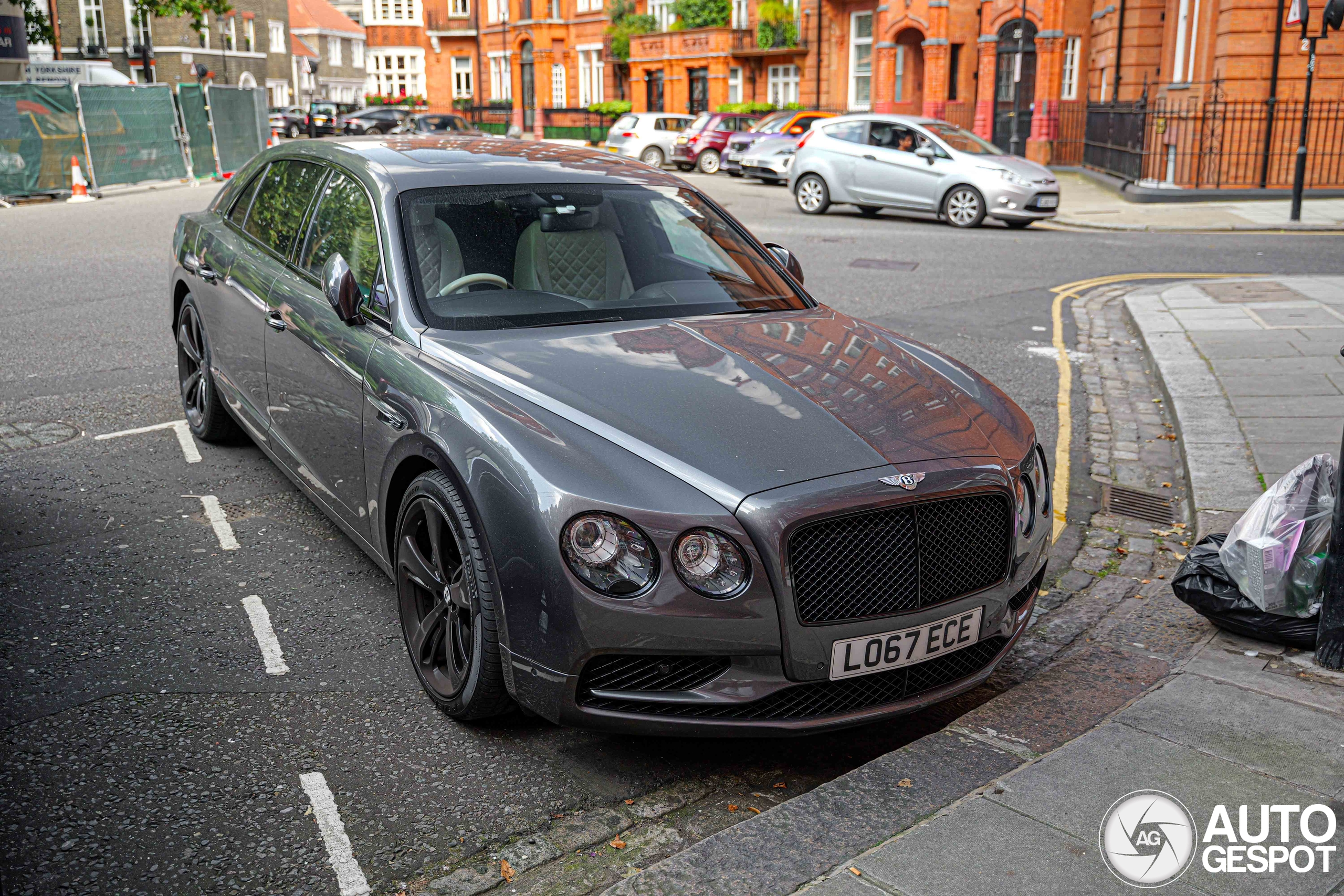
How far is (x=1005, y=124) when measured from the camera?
37.2 metres

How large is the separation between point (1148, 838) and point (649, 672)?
4.03 ft

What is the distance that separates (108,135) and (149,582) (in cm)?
2245

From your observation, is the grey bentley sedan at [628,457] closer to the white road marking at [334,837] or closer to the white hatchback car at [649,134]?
the white road marking at [334,837]

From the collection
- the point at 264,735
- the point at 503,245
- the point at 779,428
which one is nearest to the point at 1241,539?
the point at 779,428

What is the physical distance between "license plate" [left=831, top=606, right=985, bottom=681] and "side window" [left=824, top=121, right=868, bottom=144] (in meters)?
16.8

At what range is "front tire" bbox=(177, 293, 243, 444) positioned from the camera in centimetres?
598

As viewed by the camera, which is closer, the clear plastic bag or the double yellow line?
the clear plastic bag

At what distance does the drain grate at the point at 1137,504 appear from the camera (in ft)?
18.2

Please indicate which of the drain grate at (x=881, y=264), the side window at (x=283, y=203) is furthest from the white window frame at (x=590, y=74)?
the side window at (x=283, y=203)

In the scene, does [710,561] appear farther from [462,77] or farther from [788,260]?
[462,77]

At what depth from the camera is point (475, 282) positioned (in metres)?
4.14

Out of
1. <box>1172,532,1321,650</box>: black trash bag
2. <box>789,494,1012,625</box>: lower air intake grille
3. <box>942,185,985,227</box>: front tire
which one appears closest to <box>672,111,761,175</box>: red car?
<box>942,185,985,227</box>: front tire

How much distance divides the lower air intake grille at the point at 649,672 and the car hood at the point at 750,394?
0.41 metres

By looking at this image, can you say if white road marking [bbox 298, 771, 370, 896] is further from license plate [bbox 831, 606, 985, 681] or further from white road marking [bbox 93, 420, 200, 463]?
white road marking [bbox 93, 420, 200, 463]
